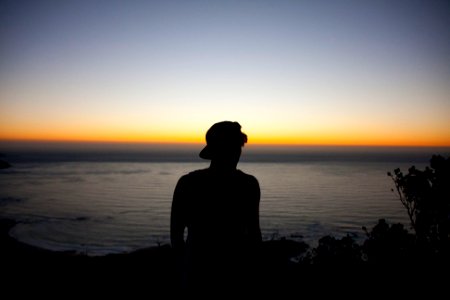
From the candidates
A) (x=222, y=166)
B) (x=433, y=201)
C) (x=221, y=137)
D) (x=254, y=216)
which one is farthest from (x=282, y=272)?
(x=221, y=137)

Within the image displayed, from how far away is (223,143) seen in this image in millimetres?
2924

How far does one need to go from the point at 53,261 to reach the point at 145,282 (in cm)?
503

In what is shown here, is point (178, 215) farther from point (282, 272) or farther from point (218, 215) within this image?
point (282, 272)

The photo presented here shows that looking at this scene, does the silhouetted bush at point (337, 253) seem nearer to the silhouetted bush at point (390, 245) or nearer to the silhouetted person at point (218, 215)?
the silhouetted bush at point (390, 245)

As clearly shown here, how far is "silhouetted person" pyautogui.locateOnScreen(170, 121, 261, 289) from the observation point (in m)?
2.88

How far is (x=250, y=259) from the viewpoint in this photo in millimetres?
3012

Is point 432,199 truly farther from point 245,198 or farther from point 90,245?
point 90,245

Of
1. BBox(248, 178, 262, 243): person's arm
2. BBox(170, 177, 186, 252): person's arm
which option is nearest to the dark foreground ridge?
BBox(248, 178, 262, 243): person's arm

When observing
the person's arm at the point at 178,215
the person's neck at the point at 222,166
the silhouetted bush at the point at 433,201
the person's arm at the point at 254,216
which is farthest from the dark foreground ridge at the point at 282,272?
the person's neck at the point at 222,166

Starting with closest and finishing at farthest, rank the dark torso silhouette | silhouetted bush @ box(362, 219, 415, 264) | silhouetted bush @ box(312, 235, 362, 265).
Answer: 1. the dark torso silhouette
2. silhouetted bush @ box(362, 219, 415, 264)
3. silhouetted bush @ box(312, 235, 362, 265)

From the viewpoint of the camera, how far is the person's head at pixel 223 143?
9.59ft

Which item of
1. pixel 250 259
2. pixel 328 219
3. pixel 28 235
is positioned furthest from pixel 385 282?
pixel 28 235

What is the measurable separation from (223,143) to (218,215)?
0.67 meters

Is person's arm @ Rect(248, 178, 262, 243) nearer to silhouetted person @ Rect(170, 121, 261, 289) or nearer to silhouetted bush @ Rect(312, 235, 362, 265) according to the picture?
silhouetted person @ Rect(170, 121, 261, 289)
